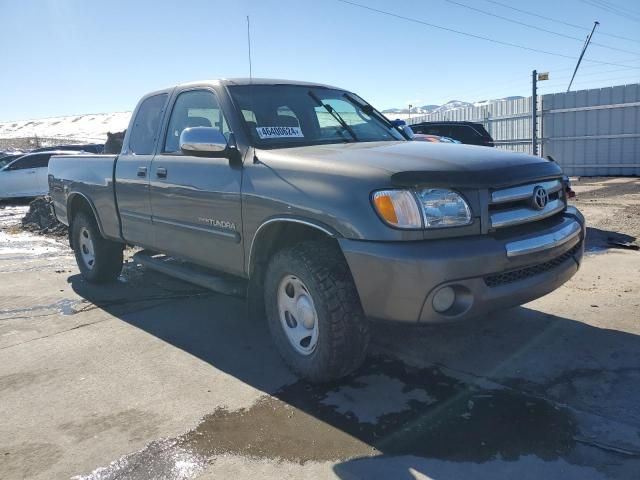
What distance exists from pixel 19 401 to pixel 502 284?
3.01m

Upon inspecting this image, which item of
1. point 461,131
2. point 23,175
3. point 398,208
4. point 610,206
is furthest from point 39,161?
point 398,208

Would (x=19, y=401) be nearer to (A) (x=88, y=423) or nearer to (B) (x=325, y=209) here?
(A) (x=88, y=423)

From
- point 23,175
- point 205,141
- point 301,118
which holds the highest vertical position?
point 301,118

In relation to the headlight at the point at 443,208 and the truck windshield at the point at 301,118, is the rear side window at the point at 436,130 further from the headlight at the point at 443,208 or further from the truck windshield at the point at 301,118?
the headlight at the point at 443,208

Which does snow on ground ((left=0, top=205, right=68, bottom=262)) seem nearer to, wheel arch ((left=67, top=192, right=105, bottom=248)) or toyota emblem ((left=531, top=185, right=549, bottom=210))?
wheel arch ((left=67, top=192, right=105, bottom=248))

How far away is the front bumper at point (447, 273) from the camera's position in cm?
291

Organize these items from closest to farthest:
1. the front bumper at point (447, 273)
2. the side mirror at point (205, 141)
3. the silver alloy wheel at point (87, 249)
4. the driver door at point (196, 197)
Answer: the front bumper at point (447, 273) → the side mirror at point (205, 141) → the driver door at point (196, 197) → the silver alloy wheel at point (87, 249)

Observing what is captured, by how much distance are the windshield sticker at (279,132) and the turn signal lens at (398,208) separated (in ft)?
4.26

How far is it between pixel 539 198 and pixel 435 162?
2.39 feet

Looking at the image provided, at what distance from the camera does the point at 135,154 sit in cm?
520

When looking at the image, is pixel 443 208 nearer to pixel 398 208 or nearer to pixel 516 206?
pixel 398 208

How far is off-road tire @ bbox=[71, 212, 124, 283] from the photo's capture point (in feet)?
19.9

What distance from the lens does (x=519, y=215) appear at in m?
3.31

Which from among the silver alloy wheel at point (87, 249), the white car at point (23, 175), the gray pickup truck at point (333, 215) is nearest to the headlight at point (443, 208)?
the gray pickup truck at point (333, 215)
